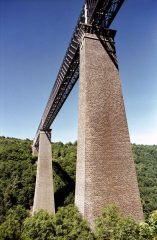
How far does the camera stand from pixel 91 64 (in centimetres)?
1230

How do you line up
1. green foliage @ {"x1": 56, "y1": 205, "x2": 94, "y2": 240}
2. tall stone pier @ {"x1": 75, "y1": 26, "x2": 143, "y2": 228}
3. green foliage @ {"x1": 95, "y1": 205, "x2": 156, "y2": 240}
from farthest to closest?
tall stone pier @ {"x1": 75, "y1": 26, "x2": 143, "y2": 228}
green foliage @ {"x1": 56, "y1": 205, "x2": 94, "y2": 240}
green foliage @ {"x1": 95, "y1": 205, "x2": 156, "y2": 240}

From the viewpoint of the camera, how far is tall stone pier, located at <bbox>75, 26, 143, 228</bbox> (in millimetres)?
10594

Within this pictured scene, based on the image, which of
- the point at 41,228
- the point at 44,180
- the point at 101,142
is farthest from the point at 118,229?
the point at 44,180

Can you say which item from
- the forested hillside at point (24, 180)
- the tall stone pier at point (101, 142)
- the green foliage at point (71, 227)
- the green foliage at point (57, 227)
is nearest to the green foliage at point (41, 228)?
the green foliage at point (57, 227)

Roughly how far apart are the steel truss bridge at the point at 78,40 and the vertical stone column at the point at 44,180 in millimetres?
6807

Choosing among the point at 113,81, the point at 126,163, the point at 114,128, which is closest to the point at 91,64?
the point at 113,81

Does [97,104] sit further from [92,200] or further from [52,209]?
[52,209]

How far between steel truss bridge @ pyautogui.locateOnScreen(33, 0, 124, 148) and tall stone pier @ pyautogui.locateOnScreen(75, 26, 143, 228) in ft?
2.42

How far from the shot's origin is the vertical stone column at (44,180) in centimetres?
2689

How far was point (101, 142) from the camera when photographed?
11.2m

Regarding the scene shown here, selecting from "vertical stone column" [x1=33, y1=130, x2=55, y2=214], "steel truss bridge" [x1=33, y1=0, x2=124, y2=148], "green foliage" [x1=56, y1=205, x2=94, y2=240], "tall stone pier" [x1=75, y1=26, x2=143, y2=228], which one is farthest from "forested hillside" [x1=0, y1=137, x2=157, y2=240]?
"green foliage" [x1=56, y1=205, x2=94, y2=240]

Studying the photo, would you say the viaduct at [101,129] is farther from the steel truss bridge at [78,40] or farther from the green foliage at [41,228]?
the green foliage at [41,228]

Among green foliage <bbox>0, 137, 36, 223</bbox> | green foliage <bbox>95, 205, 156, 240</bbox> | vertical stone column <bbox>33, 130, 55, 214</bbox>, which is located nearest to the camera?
green foliage <bbox>95, 205, 156, 240</bbox>

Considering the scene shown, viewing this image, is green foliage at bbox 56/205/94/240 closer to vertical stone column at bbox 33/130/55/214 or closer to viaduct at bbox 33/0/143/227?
viaduct at bbox 33/0/143/227
